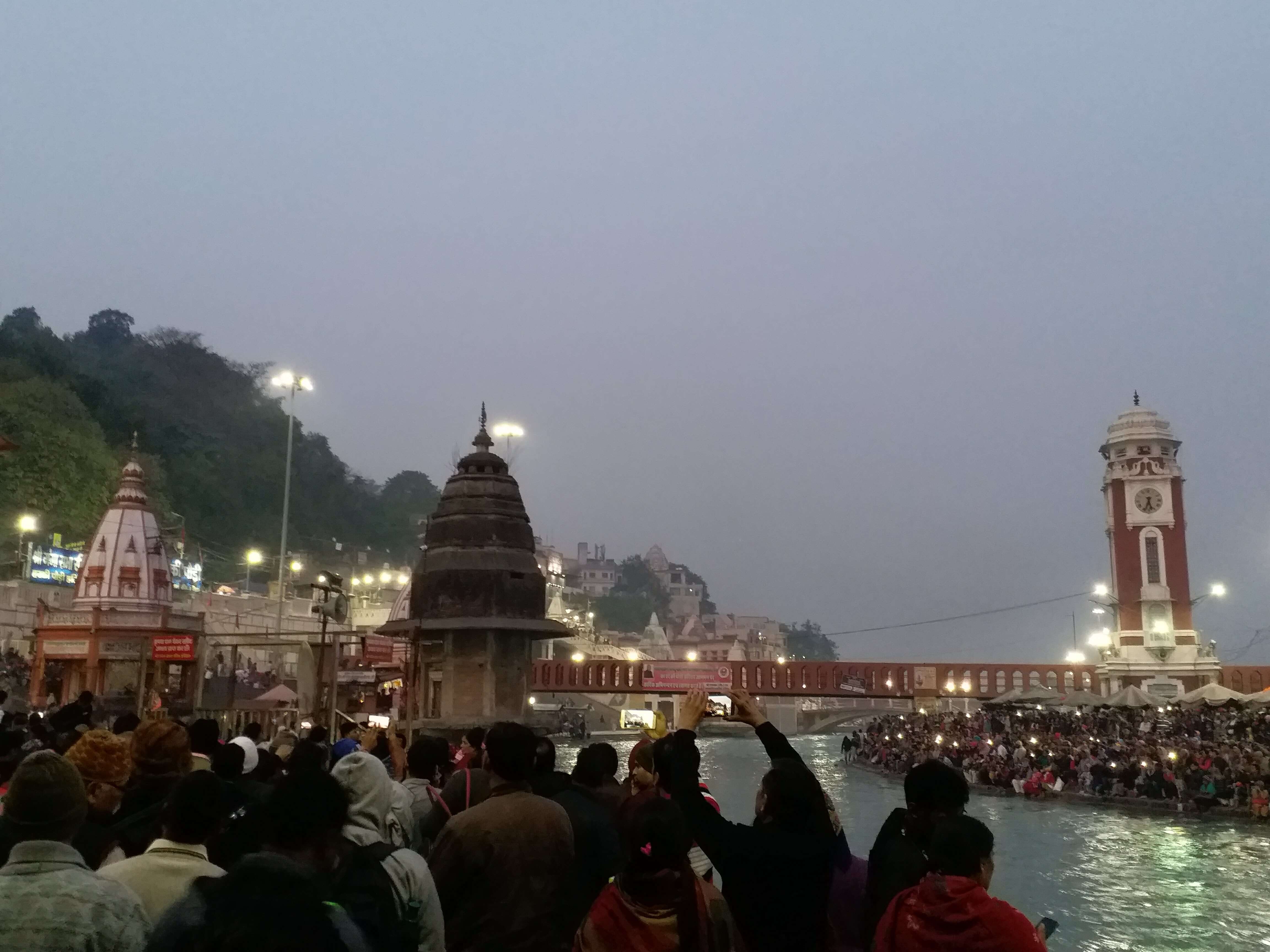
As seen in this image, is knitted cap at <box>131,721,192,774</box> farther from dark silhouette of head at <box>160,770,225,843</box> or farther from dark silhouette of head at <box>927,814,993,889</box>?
dark silhouette of head at <box>927,814,993,889</box>

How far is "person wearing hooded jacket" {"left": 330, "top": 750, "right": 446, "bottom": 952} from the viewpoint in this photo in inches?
149

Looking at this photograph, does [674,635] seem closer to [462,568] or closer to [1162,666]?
[1162,666]

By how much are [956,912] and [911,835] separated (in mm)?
1184

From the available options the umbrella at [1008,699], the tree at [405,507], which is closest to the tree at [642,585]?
the tree at [405,507]

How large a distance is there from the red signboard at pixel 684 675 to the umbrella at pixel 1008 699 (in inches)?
424

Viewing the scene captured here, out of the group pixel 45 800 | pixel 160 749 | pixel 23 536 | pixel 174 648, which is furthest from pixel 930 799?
pixel 23 536

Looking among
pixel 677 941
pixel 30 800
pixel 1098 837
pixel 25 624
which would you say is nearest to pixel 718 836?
pixel 677 941

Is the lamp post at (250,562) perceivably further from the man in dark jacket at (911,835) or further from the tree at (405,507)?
the man in dark jacket at (911,835)

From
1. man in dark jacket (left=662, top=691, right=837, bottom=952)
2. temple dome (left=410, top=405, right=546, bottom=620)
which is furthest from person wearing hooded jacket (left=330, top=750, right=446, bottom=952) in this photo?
temple dome (left=410, top=405, right=546, bottom=620)

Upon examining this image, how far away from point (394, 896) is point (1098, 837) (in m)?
21.5

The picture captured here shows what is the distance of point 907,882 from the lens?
4.48m

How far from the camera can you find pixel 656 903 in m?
3.78

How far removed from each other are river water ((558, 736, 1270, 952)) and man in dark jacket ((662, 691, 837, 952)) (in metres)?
5.50

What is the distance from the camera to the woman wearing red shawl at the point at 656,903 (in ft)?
12.2
